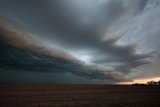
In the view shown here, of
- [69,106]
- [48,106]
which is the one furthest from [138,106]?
[48,106]

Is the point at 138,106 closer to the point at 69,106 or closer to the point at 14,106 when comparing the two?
the point at 69,106

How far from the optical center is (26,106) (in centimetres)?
2898

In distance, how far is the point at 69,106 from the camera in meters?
29.1

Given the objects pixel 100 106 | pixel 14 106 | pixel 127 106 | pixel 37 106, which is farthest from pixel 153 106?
pixel 14 106

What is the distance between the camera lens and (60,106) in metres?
29.2

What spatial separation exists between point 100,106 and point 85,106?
2.53 metres

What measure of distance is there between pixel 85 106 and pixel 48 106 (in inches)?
247

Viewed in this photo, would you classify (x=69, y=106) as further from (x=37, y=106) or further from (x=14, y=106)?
(x=14, y=106)

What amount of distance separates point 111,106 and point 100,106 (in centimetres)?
183

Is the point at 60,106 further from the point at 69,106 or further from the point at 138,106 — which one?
the point at 138,106

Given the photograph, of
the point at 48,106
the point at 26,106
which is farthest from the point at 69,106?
the point at 26,106

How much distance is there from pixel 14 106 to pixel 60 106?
7.66 m

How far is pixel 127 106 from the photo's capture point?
95.2ft

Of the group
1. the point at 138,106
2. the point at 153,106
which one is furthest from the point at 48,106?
the point at 153,106
